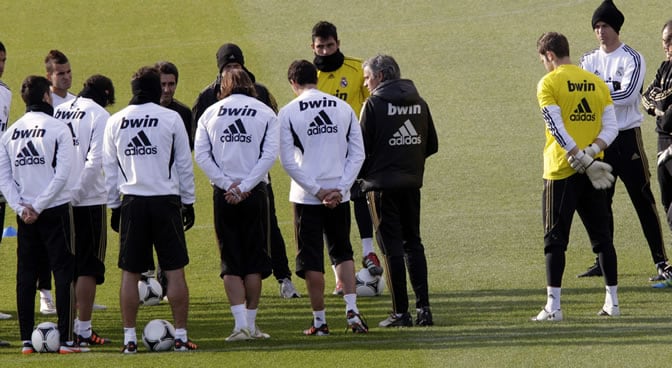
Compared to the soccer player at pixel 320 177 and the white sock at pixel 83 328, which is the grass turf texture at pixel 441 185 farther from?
the soccer player at pixel 320 177

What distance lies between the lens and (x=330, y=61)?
11617 mm

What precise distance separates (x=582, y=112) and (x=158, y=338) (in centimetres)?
378

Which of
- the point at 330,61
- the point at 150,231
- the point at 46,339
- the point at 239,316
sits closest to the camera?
the point at 150,231

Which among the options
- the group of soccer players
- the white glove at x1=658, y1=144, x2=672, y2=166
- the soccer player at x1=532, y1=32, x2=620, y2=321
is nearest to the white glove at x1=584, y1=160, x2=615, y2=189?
the soccer player at x1=532, y1=32, x2=620, y2=321

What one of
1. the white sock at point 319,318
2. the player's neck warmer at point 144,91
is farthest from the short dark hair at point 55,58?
the white sock at point 319,318

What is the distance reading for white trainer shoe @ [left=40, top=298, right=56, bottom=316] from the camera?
36.6 ft

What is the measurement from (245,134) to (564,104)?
255 centimetres

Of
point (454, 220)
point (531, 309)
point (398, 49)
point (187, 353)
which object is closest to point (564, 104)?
point (531, 309)

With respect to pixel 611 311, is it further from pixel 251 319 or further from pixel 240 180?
pixel 240 180

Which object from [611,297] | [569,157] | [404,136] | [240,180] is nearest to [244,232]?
[240,180]

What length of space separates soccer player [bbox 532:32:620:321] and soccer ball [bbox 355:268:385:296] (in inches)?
77.7

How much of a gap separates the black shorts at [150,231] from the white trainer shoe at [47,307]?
2.42 m

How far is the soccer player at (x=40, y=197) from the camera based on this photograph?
9.14 m

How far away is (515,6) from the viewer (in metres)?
25.2
